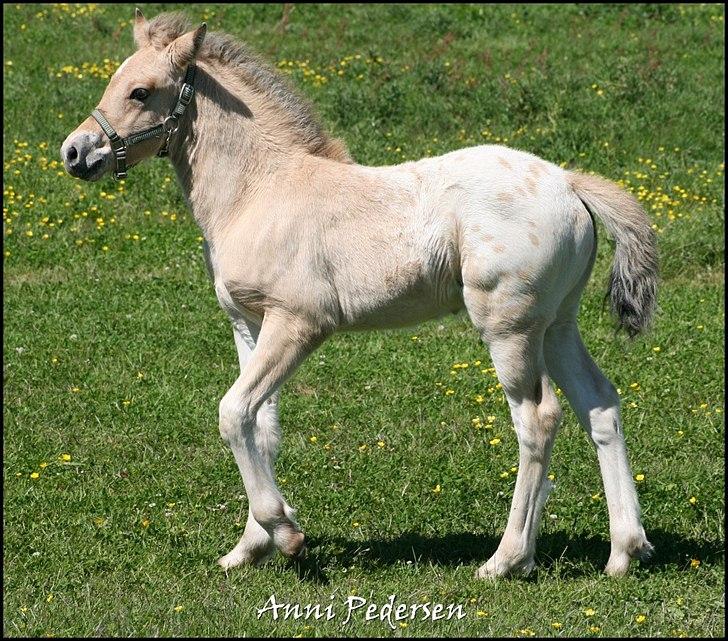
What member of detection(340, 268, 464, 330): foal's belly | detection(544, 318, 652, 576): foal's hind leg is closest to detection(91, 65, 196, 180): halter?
detection(340, 268, 464, 330): foal's belly

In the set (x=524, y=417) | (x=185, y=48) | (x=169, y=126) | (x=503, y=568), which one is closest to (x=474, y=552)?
(x=503, y=568)

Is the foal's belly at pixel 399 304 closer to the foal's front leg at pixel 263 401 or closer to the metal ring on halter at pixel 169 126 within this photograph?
the foal's front leg at pixel 263 401

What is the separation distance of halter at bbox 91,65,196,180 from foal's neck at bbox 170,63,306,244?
0.19 feet

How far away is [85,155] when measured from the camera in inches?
230

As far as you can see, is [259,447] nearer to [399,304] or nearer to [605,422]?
[399,304]

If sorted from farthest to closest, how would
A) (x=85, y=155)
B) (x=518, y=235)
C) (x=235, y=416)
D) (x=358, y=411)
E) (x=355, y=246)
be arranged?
1. (x=358, y=411)
2. (x=85, y=155)
3. (x=355, y=246)
4. (x=235, y=416)
5. (x=518, y=235)

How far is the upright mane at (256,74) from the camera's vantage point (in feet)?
19.9

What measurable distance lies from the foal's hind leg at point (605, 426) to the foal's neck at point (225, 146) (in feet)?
5.52

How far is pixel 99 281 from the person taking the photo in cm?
1065

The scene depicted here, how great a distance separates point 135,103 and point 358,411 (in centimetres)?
294

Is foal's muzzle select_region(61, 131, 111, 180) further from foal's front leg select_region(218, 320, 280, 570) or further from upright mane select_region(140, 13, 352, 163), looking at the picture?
foal's front leg select_region(218, 320, 280, 570)

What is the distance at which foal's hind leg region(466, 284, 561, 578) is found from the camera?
557cm

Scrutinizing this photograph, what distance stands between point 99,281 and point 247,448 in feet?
17.6

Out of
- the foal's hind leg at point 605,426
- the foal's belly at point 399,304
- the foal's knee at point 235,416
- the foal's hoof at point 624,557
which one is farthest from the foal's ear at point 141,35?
the foal's hoof at point 624,557
